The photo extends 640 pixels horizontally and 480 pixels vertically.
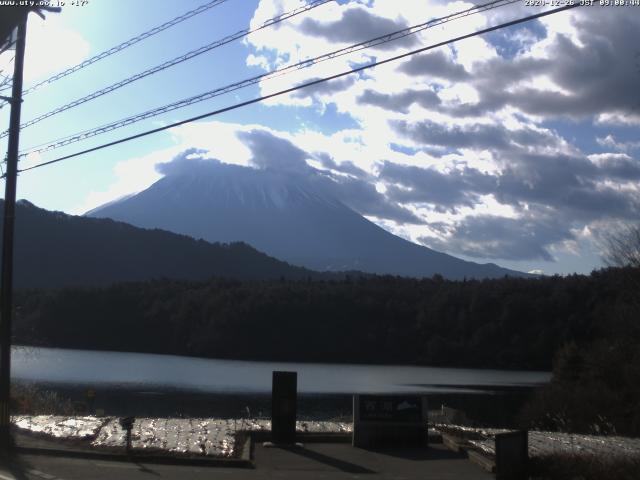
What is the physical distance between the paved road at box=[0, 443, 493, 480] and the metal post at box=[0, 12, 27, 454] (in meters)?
2.42

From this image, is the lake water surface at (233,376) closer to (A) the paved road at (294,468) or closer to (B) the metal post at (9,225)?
(B) the metal post at (9,225)

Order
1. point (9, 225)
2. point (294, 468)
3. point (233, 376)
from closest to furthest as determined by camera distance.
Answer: point (294, 468), point (9, 225), point (233, 376)

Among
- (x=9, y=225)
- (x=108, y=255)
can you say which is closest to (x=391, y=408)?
(x=9, y=225)

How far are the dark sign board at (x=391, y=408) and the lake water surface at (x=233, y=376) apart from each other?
1305 inches

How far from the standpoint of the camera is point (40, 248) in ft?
389

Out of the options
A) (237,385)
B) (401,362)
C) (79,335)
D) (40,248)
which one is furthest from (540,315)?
(40,248)

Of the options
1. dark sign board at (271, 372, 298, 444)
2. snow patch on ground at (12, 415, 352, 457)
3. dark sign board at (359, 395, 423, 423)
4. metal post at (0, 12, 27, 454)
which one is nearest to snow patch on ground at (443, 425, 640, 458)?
dark sign board at (359, 395, 423, 423)

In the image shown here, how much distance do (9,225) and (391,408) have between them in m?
8.71

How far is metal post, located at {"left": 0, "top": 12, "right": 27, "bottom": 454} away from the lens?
55.0 feet

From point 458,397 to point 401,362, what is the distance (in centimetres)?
3601

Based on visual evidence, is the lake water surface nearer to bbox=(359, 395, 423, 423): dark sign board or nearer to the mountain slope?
bbox=(359, 395, 423, 423): dark sign board

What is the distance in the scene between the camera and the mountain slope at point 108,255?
116 meters

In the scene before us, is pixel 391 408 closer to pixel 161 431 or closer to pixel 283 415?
pixel 283 415

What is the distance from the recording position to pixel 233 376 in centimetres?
6184
